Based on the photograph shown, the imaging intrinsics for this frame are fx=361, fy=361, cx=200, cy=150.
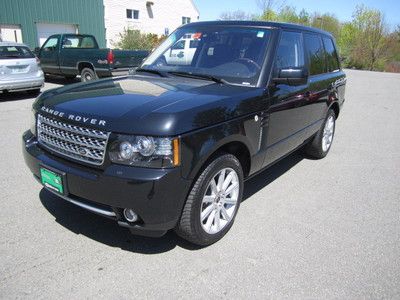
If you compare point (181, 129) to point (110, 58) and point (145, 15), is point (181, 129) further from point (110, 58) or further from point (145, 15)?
point (145, 15)

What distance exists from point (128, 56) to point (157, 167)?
9596mm

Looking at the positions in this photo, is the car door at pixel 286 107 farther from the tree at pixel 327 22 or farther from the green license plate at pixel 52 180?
the tree at pixel 327 22

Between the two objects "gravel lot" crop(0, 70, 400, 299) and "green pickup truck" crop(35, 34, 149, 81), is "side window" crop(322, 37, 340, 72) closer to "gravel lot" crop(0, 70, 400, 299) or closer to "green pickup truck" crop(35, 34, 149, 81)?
"gravel lot" crop(0, 70, 400, 299)

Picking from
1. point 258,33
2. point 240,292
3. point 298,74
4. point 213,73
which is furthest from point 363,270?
point 258,33

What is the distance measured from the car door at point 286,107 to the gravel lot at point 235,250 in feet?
2.14

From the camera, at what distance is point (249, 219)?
12.4 feet

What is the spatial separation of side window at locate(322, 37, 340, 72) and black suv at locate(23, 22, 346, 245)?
1198mm

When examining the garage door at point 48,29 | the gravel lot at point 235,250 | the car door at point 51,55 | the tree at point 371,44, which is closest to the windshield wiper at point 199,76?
the gravel lot at point 235,250

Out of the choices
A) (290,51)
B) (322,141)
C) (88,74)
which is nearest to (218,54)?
(290,51)

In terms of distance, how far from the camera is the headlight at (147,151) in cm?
256

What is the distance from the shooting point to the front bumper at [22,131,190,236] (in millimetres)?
2549

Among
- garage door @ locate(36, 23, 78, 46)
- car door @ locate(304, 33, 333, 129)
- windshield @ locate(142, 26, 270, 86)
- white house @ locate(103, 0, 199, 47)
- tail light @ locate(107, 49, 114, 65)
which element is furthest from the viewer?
white house @ locate(103, 0, 199, 47)

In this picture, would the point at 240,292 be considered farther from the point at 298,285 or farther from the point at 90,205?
the point at 90,205

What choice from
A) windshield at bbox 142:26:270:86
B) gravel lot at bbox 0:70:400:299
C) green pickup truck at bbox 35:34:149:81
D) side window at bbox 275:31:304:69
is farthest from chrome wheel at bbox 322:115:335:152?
green pickup truck at bbox 35:34:149:81
